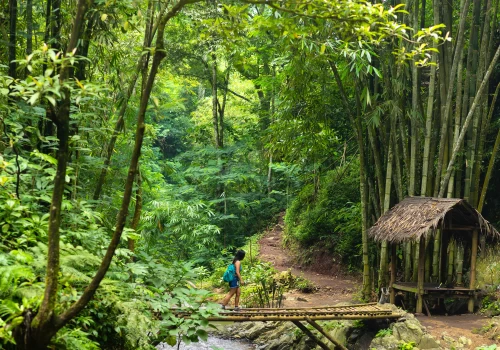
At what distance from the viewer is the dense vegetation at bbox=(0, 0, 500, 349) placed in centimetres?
218

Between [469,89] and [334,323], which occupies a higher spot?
[469,89]

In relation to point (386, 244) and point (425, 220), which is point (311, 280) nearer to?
point (386, 244)

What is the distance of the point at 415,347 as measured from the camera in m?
5.36

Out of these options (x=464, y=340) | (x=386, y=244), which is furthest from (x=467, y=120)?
(x=464, y=340)

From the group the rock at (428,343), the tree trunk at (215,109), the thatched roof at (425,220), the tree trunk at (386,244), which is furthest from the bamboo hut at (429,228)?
the tree trunk at (215,109)

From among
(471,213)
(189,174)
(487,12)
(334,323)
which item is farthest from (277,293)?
(189,174)

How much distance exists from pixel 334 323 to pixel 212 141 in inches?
410

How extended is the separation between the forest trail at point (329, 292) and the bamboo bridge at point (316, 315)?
25.9 inches

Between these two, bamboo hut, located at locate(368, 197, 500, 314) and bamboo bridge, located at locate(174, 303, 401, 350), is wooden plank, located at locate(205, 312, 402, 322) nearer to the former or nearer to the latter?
bamboo bridge, located at locate(174, 303, 401, 350)

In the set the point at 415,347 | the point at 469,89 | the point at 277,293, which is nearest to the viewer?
the point at 415,347

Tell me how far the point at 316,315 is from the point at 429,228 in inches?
75.7

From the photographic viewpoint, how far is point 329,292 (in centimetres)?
970

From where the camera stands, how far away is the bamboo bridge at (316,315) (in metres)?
5.07

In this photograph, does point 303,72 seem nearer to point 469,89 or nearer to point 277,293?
point 469,89
